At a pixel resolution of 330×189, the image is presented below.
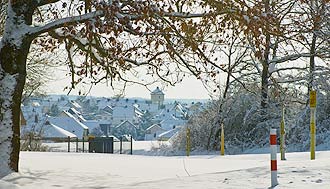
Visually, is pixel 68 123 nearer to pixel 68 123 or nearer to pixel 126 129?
pixel 68 123

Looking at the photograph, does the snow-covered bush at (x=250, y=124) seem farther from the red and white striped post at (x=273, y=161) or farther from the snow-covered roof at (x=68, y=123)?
the snow-covered roof at (x=68, y=123)

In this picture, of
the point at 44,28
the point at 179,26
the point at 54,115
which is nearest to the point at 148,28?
the point at 179,26

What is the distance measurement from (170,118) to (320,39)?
57.0 m

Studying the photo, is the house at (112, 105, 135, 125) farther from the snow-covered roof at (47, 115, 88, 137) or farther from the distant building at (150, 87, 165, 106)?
the distant building at (150, 87, 165, 106)

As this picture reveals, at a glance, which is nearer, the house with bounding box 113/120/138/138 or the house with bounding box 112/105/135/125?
the house with bounding box 113/120/138/138

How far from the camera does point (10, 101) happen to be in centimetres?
1092

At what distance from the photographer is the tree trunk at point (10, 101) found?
10844mm

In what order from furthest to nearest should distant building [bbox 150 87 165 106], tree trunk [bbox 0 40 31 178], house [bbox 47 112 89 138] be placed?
house [bbox 47 112 89 138] → distant building [bbox 150 87 165 106] → tree trunk [bbox 0 40 31 178]

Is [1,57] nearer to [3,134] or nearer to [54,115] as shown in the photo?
[3,134]

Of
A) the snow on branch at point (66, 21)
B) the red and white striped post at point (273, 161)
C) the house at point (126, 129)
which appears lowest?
the house at point (126, 129)

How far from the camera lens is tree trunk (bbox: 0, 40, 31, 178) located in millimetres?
10844

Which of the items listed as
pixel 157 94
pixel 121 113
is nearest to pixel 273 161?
pixel 157 94

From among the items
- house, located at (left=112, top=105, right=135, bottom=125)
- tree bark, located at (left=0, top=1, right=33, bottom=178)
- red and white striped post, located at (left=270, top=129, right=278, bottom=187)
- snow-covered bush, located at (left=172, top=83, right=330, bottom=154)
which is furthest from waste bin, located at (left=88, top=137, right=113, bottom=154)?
house, located at (left=112, top=105, right=135, bottom=125)

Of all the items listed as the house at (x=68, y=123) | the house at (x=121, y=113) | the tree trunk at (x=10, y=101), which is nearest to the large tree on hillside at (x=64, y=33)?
the tree trunk at (x=10, y=101)
